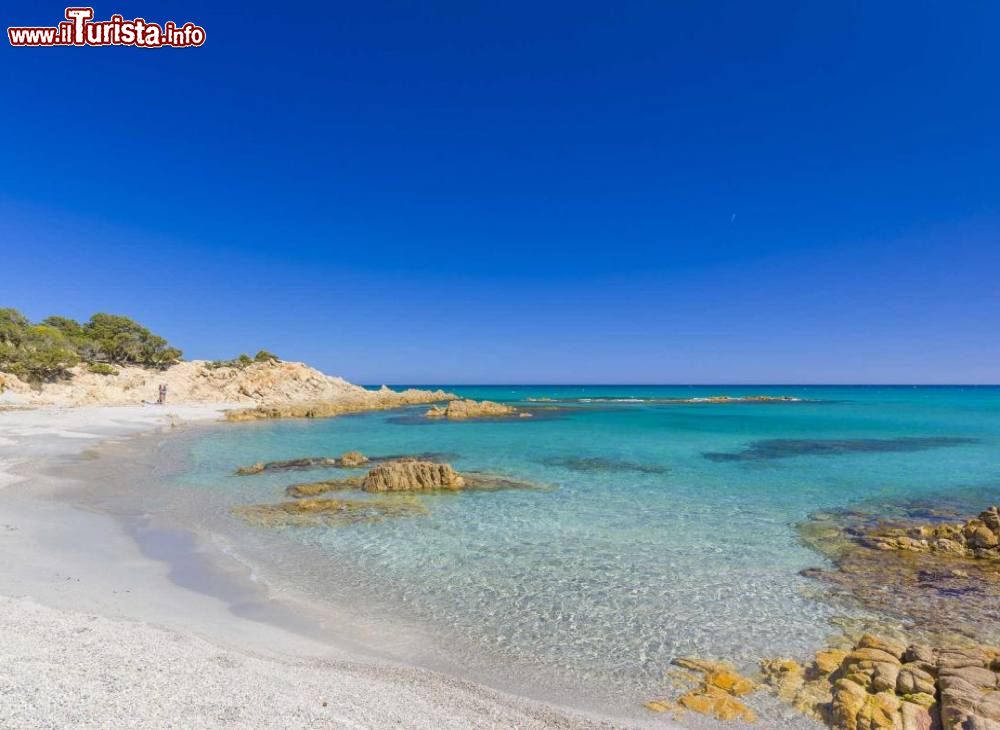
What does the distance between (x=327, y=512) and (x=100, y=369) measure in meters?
53.8

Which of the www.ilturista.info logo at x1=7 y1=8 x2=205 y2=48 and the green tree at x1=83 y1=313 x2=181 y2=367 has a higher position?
the www.ilturista.info logo at x1=7 y1=8 x2=205 y2=48

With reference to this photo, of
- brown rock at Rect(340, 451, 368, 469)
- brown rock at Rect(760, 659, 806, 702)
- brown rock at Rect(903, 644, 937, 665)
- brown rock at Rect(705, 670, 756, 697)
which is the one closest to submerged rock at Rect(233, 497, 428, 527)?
brown rock at Rect(340, 451, 368, 469)

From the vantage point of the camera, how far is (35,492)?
1541 cm

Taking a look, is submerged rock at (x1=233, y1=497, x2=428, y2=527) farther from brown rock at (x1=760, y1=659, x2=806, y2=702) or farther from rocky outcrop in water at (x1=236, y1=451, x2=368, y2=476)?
brown rock at (x1=760, y1=659, x2=806, y2=702)

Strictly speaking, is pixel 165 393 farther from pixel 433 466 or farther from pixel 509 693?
pixel 509 693

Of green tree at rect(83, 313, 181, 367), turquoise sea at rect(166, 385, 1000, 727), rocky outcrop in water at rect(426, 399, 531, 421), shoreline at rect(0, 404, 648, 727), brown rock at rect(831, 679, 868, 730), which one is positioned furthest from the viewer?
green tree at rect(83, 313, 181, 367)

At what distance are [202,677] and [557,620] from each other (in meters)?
4.78

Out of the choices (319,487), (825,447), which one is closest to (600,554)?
(319,487)

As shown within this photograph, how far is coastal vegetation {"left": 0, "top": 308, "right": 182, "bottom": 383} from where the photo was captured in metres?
48.8

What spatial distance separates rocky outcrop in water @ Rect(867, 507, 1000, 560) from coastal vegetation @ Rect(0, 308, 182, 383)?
6281 centimetres

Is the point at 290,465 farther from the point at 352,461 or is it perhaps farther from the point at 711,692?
the point at 711,692

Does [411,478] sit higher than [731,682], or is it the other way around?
[411,478]

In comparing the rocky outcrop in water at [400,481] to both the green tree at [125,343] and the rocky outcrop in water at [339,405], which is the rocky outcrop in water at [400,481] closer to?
the rocky outcrop in water at [339,405]

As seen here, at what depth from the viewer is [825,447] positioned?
1213 inches
